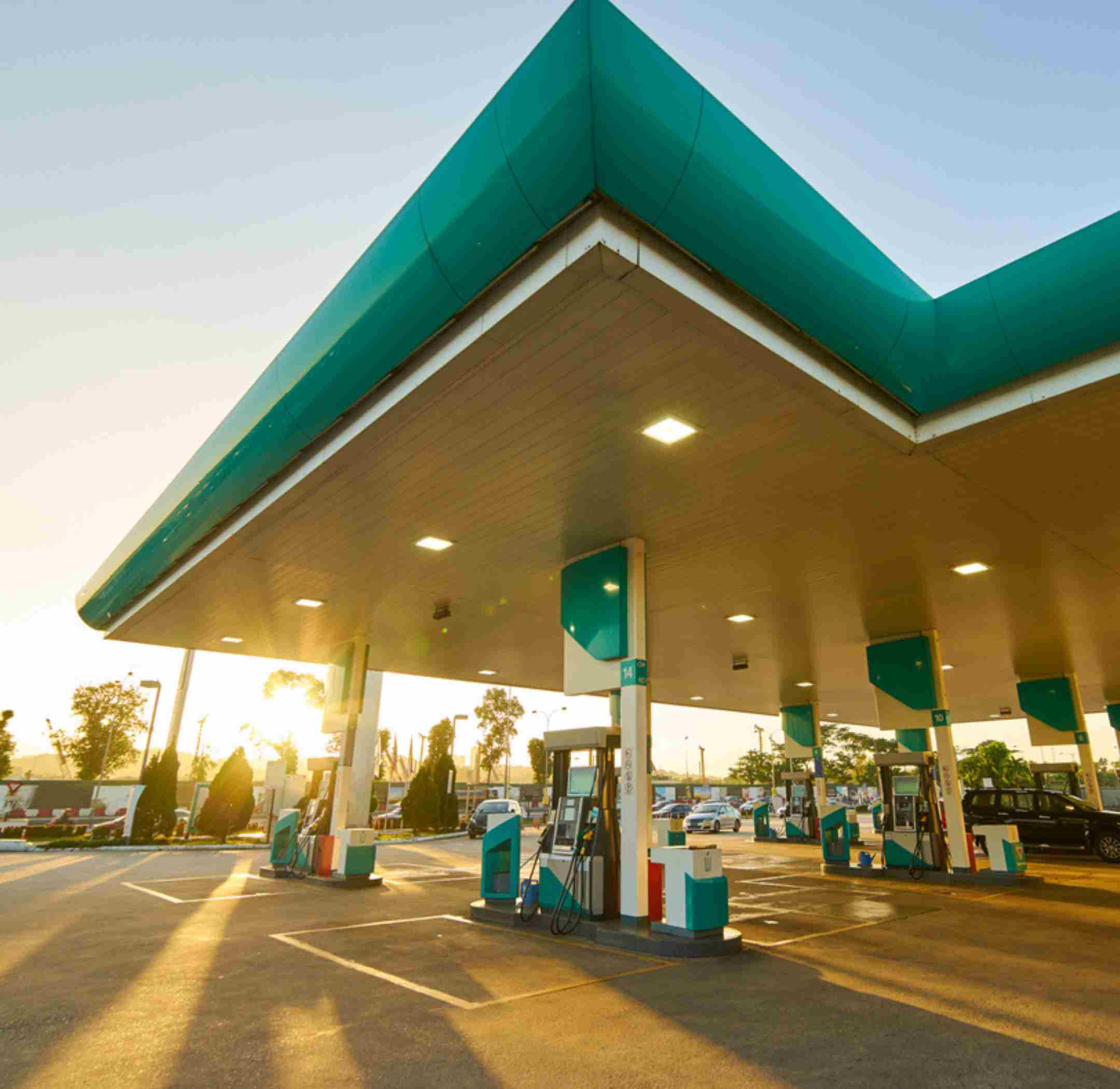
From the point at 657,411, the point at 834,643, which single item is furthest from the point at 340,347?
the point at 834,643

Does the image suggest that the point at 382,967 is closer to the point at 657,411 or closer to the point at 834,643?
the point at 657,411

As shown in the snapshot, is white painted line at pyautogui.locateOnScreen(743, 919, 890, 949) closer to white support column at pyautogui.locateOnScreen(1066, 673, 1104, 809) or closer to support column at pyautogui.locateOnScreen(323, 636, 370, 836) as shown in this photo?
support column at pyautogui.locateOnScreen(323, 636, 370, 836)

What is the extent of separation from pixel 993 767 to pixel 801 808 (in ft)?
75.2

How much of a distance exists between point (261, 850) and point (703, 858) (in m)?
17.7

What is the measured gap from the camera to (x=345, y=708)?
1441cm

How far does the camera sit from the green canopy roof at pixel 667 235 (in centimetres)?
435

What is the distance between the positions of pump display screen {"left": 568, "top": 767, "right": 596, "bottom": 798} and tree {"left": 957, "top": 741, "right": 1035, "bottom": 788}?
3698 cm

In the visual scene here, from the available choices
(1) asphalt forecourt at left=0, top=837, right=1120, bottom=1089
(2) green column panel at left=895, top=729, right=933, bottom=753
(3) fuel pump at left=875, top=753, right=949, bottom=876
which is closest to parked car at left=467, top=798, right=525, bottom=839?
(2) green column panel at left=895, top=729, right=933, bottom=753

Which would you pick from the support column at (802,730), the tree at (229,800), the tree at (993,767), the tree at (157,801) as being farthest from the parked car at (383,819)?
the tree at (993,767)

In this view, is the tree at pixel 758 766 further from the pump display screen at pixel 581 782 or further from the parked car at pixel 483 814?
the pump display screen at pixel 581 782

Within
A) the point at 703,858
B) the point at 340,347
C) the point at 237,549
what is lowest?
the point at 703,858

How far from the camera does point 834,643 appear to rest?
1593cm

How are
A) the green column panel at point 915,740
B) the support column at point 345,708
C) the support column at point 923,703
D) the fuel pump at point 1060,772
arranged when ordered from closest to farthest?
the support column at point 923,703 → the support column at point 345,708 → the green column panel at point 915,740 → the fuel pump at point 1060,772

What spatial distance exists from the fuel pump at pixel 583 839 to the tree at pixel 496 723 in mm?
43535
